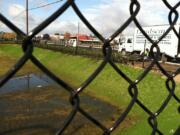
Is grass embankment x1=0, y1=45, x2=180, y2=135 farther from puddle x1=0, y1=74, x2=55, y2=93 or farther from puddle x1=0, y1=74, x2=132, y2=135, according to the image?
puddle x1=0, y1=74, x2=55, y2=93

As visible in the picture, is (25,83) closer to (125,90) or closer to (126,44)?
(125,90)

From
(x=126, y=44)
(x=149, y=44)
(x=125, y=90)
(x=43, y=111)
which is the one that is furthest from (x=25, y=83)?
(x=126, y=44)

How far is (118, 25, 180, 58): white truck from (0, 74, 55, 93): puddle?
832cm

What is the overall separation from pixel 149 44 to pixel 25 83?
45.9 ft

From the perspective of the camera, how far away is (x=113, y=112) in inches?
642

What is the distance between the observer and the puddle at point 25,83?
2305 centimetres

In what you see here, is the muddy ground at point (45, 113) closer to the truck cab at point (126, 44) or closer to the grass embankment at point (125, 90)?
the grass embankment at point (125, 90)

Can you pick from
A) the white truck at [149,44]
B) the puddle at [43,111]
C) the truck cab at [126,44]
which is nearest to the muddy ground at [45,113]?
the puddle at [43,111]

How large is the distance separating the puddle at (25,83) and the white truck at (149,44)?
27.3 feet

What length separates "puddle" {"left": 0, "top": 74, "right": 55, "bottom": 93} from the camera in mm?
23047

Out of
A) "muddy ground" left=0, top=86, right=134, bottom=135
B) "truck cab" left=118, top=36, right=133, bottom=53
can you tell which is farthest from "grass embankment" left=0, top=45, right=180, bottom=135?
"truck cab" left=118, top=36, right=133, bottom=53

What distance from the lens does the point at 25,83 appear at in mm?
25281

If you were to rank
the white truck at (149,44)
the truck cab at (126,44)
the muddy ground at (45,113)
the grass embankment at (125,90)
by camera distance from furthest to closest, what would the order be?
the truck cab at (126,44)
the white truck at (149,44)
the muddy ground at (45,113)
the grass embankment at (125,90)

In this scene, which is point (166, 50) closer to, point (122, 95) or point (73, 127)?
point (122, 95)
